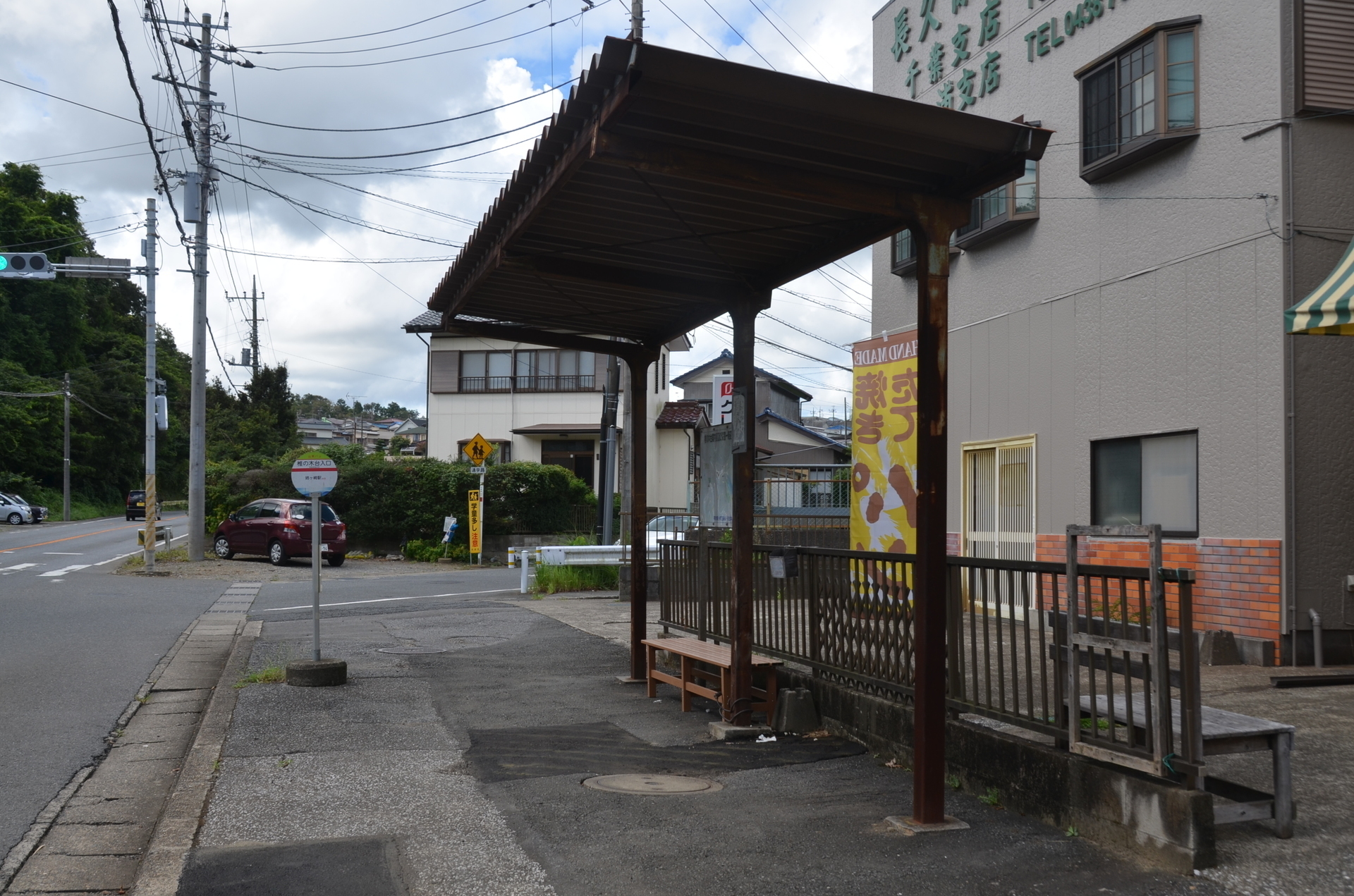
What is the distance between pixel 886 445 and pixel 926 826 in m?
3.55

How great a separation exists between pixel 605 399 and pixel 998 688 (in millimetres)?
16113

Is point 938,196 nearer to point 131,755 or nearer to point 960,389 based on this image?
point 131,755

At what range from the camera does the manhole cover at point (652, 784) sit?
20.1ft

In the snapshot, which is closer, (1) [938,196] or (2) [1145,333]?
(1) [938,196]

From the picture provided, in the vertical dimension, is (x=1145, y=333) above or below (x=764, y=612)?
above

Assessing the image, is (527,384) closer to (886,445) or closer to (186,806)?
(886,445)

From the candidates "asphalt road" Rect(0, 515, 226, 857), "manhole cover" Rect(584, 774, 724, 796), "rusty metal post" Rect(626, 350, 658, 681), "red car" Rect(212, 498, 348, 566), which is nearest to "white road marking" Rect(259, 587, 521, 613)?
"asphalt road" Rect(0, 515, 226, 857)

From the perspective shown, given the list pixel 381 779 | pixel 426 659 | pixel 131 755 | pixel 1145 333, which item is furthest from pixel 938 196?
pixel 426 659

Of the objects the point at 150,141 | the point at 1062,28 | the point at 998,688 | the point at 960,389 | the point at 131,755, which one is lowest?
the point at 131,755

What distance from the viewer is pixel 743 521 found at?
26.6 ft

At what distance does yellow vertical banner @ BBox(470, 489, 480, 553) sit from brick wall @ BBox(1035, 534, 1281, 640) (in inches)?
806

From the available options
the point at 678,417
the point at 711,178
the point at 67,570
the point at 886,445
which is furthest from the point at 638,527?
the point at 678,417

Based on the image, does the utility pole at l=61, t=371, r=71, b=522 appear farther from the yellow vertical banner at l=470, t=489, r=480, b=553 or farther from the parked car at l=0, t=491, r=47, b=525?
the yellow vertical banner at l=470, t=489, r=480, b=553

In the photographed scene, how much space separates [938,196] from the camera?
19.4 ft
